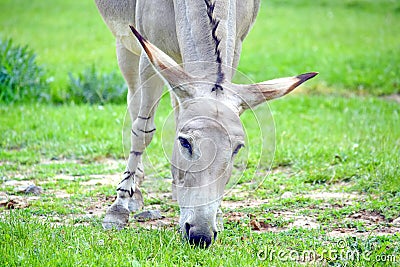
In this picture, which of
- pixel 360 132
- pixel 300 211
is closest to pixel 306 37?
pixel 360 132

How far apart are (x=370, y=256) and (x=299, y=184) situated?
230cm

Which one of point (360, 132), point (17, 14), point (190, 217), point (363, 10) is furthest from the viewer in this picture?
point (363, 10)

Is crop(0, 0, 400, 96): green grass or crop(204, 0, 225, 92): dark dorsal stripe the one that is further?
crop(0, 0, 400, 96): green grass

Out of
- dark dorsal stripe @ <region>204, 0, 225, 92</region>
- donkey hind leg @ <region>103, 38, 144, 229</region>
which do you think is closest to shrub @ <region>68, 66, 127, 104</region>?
donkey hind leg @ <region>103, 38, 144, 229</region>

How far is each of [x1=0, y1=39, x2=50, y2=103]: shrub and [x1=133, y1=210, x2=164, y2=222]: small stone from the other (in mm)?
5204

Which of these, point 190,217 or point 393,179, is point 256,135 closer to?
point 393,179

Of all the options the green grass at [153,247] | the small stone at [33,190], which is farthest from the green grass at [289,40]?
the green grass at [153,247]

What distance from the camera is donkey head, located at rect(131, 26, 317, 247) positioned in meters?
4.37

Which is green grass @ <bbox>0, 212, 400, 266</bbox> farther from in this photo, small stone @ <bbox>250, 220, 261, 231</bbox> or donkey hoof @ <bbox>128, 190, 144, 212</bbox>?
donkey hoof @ <bbox>128, 190, 144, 212</bbox>

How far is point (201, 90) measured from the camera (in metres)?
4.60

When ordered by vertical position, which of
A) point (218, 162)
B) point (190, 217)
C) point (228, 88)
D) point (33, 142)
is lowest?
point (33, 142)

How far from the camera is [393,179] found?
6.57m

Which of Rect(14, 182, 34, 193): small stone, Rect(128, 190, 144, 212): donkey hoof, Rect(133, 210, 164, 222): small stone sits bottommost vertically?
Rect(14, 182, 34, 193): small stone

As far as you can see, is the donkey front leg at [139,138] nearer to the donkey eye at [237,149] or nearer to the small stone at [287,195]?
the small stone at [287,195]
